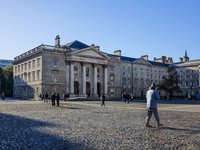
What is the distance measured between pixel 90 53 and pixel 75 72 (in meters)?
6.39

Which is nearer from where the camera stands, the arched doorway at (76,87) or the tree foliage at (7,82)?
the arched doorway at (76,87)

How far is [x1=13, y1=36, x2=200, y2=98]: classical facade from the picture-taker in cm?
5141

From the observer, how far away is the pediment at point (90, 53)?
54.4 m

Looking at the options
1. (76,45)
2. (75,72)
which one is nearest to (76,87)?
(75,72)

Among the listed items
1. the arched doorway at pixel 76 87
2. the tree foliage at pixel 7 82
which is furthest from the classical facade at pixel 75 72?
the tree foliage at pixel 7 82

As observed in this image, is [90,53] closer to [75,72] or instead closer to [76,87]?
[75,72]

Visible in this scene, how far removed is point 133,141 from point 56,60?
46.5 meters

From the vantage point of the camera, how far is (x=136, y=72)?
72.6m

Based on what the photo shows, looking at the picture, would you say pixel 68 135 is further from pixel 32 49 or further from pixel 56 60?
pixel 32 49

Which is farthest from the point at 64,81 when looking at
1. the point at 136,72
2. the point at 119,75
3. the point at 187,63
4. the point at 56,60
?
the point at 187,63

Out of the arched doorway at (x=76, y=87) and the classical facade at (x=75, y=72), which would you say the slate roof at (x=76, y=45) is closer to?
the classical facade at (x=75, y=72)

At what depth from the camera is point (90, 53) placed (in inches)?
2249

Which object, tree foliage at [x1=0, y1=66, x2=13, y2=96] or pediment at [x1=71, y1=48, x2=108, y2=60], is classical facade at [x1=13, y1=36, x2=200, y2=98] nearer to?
pediment at [x1=71, y1=48, x2=108, y2=60]

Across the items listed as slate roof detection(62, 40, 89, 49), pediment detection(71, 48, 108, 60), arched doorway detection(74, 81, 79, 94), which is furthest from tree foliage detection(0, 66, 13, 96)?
pediment detection(71, 48, 108, 60)
